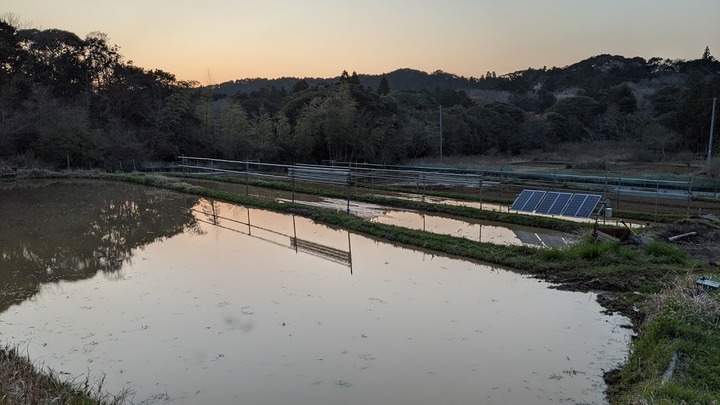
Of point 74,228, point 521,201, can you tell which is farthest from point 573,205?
point 74,228

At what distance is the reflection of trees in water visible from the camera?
26.8 ft

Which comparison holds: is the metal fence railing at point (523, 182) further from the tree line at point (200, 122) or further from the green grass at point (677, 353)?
the green grass at point (677, 353)

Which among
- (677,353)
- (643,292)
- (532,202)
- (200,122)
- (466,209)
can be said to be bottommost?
(643,292)

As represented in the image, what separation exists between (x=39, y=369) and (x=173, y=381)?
1.25 meters

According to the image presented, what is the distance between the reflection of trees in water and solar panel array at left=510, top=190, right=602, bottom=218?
840cm

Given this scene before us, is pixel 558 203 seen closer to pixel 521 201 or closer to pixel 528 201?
pixel 528 201

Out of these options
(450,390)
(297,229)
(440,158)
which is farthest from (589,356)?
(440,158)

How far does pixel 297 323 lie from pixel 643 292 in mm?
4769

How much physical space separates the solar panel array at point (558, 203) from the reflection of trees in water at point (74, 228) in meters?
8.40

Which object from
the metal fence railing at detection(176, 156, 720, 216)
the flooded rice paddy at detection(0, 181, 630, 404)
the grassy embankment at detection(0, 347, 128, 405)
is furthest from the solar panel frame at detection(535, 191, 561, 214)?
the grassy embankment at detection(0, 347, 128, 405)

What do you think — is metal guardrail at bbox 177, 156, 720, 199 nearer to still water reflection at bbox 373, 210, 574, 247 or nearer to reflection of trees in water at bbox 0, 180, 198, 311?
still water reflection at bbox 373, 210, 574, 247

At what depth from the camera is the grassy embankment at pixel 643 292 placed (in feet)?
13.8

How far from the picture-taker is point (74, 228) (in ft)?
38.1

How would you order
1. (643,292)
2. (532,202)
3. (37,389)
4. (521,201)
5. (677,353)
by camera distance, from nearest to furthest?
1. (37,389)
2. (677,353)
3. (643,292)
4. (532,202)
5. (521,201)
